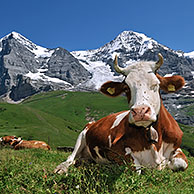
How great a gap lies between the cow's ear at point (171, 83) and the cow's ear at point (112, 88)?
99 cm

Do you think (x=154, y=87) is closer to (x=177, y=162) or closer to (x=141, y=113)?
(x=141, y=113)

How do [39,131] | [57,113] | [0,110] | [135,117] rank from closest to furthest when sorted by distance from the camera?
1. [135,117]
2. [39,131]
3. [0,110]
4. [57,113]

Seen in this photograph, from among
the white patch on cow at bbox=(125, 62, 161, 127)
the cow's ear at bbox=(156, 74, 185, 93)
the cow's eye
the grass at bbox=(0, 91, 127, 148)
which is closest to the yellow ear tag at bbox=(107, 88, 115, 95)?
the white patch on cow at bbox=(125, 62, 161, 127)

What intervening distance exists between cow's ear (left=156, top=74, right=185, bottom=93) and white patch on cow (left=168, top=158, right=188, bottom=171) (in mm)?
1611

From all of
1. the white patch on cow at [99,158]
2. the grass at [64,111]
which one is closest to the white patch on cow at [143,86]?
the white patch on cow at [99,158]

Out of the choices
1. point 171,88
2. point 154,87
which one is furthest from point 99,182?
point 171,88

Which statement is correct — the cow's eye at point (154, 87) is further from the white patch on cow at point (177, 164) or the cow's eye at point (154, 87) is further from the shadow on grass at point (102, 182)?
the white patch on cow at point (177, 164)

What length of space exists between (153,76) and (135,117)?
4.37 feet

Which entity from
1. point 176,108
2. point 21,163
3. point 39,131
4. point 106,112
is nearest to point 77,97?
point 106,112

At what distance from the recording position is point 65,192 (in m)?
4.33

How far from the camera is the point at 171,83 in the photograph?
5.75 meters

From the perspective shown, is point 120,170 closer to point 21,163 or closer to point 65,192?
point 65,192

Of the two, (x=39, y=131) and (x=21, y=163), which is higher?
(x=21, y=163)

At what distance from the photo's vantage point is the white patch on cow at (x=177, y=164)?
220 inches
